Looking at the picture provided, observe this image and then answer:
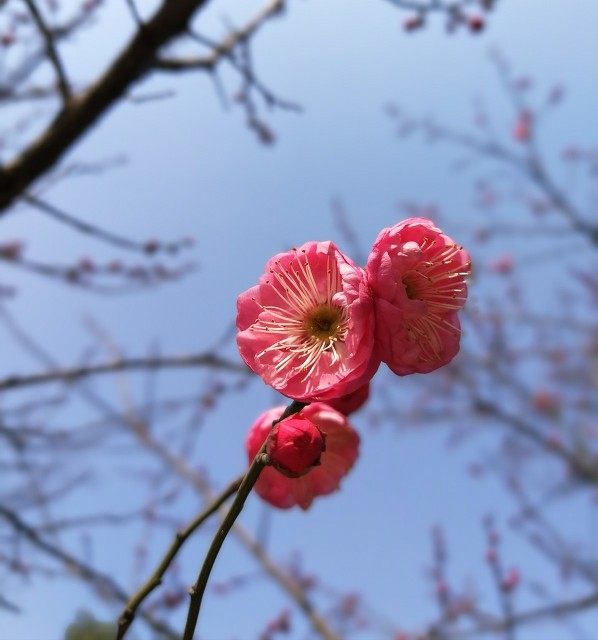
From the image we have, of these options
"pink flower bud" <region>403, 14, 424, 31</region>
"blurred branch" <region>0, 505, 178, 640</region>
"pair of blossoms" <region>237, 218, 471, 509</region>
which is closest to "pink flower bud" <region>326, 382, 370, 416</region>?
"pair of blossoms" <region>237, 218, 471, 509</region>

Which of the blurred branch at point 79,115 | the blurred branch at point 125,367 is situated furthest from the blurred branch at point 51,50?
the blurred branch at point 125,367

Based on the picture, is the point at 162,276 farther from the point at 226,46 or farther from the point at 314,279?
the point at 314,279

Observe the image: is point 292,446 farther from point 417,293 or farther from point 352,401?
point 417,293

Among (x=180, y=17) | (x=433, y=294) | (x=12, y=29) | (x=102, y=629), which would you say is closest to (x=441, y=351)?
(x=433, y=294)

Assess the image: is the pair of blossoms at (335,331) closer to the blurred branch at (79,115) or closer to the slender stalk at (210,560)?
the slender stalk at (210,560)

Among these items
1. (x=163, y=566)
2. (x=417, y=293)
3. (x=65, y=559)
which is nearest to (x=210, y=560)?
(x=163, y=566)

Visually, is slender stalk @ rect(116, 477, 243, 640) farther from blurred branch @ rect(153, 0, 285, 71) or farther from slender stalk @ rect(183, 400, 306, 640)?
blurred branch @ rect(153, 0, 285, 71)
